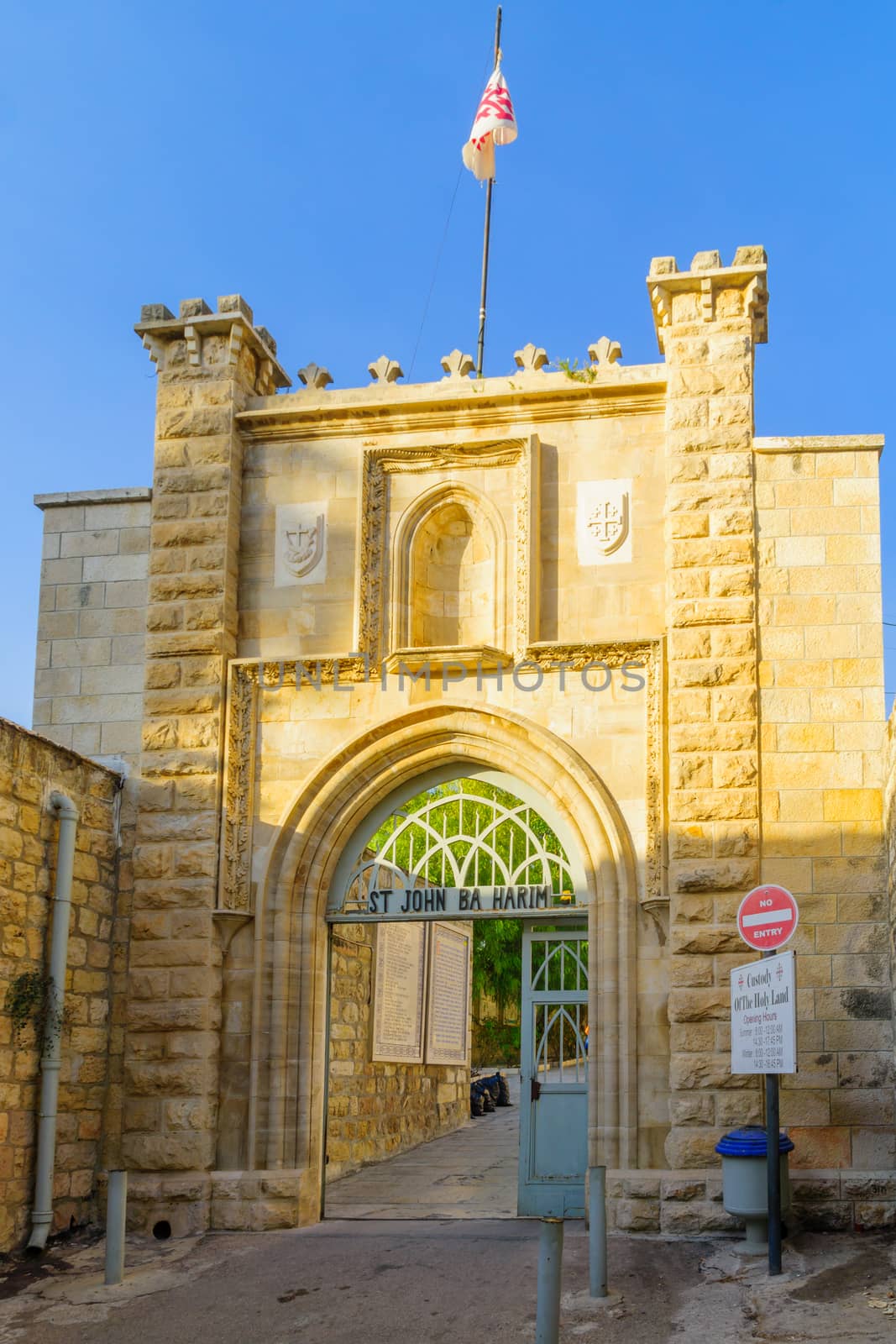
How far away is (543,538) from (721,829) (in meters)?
2.81

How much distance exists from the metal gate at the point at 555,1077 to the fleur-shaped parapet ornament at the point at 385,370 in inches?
189

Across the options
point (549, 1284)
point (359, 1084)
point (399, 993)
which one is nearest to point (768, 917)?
point (549, 1284)

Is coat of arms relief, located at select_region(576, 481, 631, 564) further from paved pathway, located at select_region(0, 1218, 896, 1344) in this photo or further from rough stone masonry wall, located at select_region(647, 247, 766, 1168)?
paved pathway, located at select_region(0, 1218, 896, 1344)

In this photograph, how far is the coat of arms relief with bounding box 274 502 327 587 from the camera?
12766 mm

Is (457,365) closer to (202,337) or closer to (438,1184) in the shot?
(202,337)

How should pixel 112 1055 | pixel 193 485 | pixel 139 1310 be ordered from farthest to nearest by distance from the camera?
pixel 193 485 < pixel 112 1055 < pixel 139 1310

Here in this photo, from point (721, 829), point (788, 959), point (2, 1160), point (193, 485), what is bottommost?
point (2, 1160)

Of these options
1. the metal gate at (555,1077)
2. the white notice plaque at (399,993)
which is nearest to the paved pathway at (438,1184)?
the metal gate at (555,1077)

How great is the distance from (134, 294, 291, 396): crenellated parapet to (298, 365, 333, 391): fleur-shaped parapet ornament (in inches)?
21.3


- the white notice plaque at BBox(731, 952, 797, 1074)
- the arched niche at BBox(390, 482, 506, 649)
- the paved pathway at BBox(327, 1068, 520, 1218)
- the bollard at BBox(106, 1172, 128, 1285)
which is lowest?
the paved pathway at BBox(327, 1068, 520, 1218)

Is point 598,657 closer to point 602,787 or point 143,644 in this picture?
point 602,787

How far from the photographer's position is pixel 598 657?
39.3 ft

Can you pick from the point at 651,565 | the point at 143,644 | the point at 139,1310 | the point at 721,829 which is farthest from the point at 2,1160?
the point at 651,565

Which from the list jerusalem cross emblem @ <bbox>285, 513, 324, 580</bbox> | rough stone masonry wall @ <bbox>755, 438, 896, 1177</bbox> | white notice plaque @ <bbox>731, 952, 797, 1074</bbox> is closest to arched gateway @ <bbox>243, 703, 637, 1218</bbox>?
rough stone masonry wall @ <bbox>755, 438, 896, 1177</bbox>
